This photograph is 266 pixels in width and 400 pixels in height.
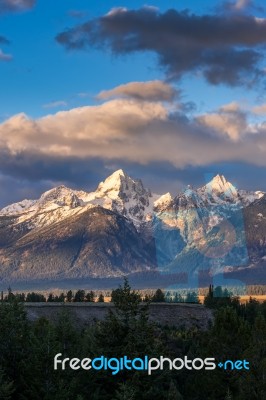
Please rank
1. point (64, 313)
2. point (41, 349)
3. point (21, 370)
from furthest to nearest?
point (64, 313), point (21, 370), point (41, 349)

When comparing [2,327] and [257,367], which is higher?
[2,327]

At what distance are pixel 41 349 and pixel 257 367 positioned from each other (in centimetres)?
2061

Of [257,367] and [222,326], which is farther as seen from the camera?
[222,326]

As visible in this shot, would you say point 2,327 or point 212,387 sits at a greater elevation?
point 2,327

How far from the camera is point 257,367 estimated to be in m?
60.7

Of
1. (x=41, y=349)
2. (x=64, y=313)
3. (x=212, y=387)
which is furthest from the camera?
(x=64, y=313)

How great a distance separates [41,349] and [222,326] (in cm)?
3141

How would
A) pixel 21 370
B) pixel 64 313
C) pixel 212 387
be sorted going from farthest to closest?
pixel 64 313
pixel 212 387
pixel 21 370

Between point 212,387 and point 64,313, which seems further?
point 64,313

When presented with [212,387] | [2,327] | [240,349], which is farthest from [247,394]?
[2,327]

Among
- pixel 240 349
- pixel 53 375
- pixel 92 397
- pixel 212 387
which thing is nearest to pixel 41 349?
pixel 53 375

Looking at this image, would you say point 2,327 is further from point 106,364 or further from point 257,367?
point 257,367

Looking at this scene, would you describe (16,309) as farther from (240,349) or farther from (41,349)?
(240,349)

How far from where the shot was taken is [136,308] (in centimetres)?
5619
